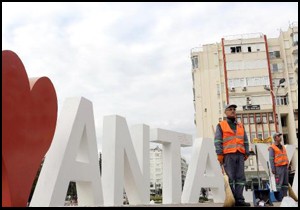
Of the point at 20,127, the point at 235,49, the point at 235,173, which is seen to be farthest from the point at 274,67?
the point at 20,127

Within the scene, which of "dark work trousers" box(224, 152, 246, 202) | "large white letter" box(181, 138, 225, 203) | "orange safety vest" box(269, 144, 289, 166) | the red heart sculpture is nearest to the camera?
the red heart sculpture

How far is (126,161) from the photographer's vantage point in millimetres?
9414

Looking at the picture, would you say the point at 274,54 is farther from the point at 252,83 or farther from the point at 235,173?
the point at 235,173

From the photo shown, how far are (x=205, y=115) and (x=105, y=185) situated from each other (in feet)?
118

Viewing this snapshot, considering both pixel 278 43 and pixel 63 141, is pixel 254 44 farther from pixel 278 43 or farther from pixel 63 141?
pixel 63 141

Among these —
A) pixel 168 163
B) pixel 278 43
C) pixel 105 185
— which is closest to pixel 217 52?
pixel 278 43

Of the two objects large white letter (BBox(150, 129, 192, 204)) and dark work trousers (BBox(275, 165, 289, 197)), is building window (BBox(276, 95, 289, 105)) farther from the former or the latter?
dark work trousers (BBox(275, 165, 289, 197))

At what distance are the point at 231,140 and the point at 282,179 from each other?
104 inches

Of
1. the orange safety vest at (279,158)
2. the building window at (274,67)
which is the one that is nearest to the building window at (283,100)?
the building window at (274,67)

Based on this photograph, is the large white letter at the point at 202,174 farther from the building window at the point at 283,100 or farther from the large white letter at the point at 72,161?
the building window at the point at 283,100

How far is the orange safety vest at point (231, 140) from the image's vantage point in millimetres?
6332

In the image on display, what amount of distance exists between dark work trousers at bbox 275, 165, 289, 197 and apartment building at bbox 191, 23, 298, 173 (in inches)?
1326

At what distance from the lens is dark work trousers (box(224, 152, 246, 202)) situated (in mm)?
6250

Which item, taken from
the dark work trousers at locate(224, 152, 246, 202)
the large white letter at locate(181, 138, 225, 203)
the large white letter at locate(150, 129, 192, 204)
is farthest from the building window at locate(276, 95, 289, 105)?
the dark work trousers at locate(224, 152, 246, 202)
